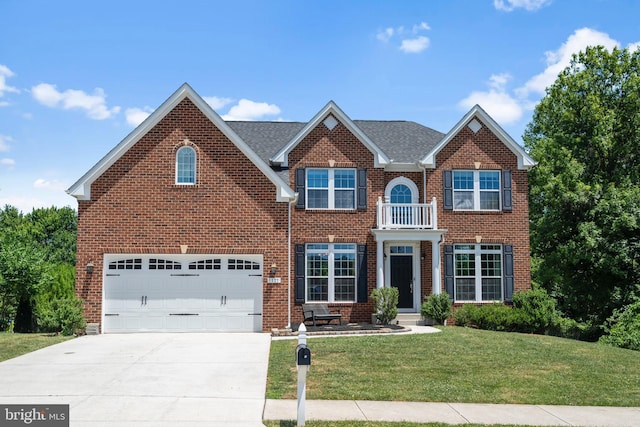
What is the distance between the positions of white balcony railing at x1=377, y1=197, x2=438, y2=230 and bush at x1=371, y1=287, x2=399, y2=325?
240 centimetres

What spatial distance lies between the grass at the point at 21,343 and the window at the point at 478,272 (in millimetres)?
13370

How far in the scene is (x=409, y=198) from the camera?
22.2m

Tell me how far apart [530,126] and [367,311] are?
22504 millimetres

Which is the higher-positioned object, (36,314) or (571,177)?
(571,177)

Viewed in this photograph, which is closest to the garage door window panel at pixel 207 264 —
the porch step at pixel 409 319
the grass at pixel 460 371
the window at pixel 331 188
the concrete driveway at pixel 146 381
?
the concrete driveway at pixel 146 381

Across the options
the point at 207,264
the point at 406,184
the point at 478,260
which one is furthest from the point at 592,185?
the point at 207,264

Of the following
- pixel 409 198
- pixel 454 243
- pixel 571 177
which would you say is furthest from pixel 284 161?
pixel 571 177

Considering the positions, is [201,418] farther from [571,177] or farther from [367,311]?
[571,177]

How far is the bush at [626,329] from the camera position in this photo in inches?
759

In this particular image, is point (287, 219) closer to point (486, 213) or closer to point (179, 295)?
point (179, 295)

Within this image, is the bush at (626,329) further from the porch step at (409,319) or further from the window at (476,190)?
the porch step at (409,319)

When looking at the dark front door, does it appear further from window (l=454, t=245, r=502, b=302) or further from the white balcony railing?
window (l=454, t=245, r=502, b=302)

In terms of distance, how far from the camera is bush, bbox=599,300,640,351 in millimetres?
19281

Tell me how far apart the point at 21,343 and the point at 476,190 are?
15830 millimetres
